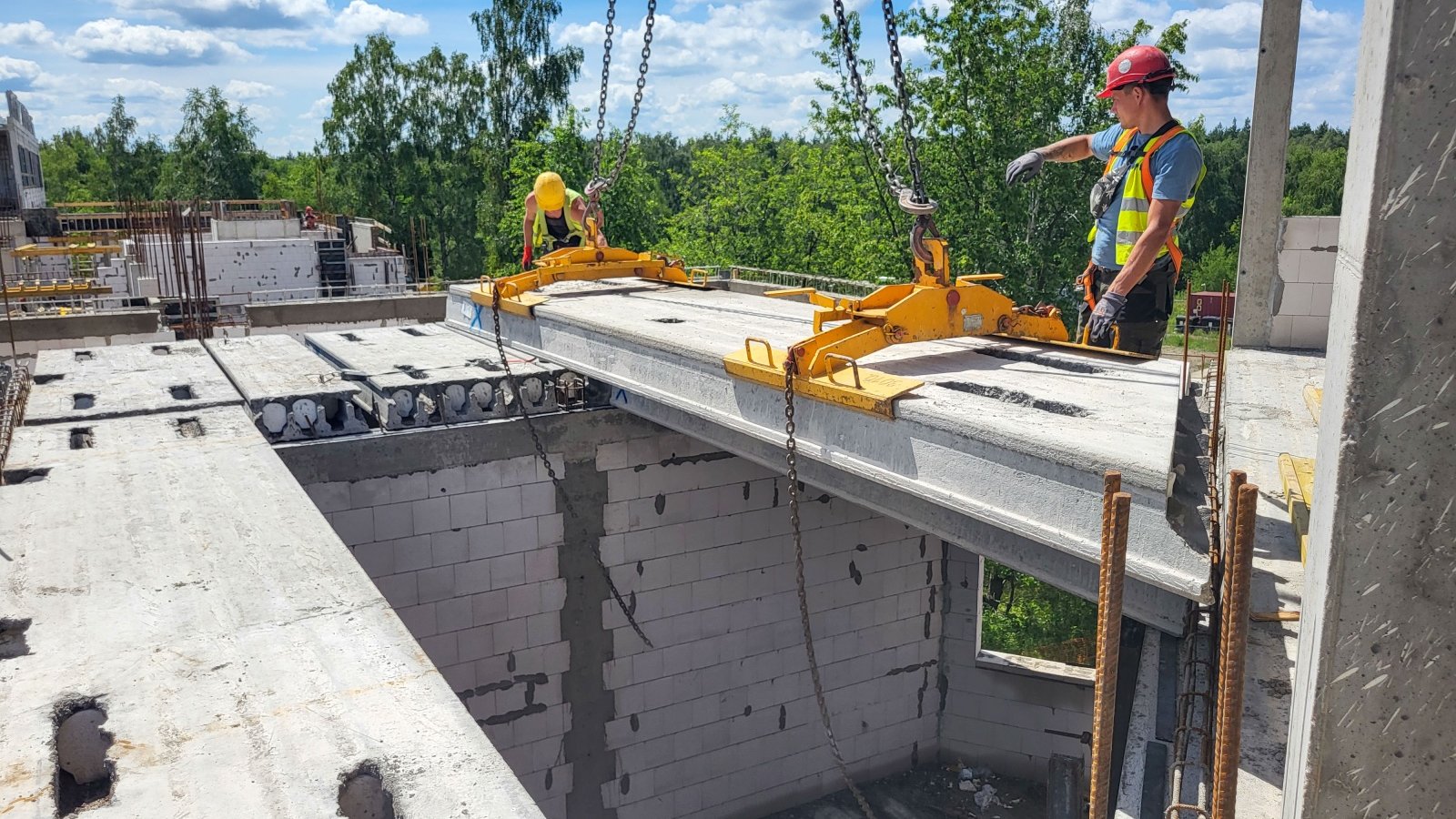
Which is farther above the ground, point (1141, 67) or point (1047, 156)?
point (1141, 67)

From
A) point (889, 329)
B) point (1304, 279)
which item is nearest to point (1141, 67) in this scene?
point (889, 329)

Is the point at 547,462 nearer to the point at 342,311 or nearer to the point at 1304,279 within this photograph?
the point at 1304,279

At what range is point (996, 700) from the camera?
12992 mm

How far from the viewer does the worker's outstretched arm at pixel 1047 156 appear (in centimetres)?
664

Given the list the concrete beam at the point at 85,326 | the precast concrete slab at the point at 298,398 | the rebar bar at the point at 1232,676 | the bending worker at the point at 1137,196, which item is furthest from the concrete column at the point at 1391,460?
the concrete beam at the point at 85,326

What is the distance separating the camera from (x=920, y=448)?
16.6ft

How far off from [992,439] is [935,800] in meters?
9.19

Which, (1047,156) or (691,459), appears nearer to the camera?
(1047,156)

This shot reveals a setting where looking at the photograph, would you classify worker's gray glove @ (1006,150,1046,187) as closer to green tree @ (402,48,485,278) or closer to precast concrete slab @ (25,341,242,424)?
precast concrete slab @ (25,341,242,424)

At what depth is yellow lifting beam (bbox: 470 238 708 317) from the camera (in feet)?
33.2

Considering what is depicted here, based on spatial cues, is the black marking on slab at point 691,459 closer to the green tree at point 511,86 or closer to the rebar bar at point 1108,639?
the rebar bar at point 1108,639

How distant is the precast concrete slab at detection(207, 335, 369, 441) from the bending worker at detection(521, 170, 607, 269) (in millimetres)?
3270

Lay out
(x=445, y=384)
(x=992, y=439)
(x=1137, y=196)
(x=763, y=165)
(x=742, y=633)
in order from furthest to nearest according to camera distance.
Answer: (x=763, y=165)
(x=742, y=633)
(x=445, y=384)
(x=1137, y=196)
(x=992, y=439)

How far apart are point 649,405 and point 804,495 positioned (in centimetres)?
323
